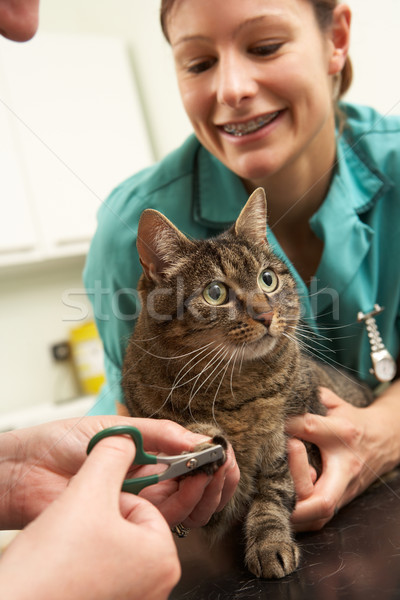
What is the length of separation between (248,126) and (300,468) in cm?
60

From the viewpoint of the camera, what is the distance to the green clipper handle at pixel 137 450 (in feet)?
1.79

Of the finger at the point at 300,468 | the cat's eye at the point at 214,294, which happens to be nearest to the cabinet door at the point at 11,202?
the cat's eye at the point at 214,294

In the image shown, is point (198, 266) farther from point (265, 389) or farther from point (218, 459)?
point (218, 459)

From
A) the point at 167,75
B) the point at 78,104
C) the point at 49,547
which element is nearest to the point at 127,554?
the point at 49,547

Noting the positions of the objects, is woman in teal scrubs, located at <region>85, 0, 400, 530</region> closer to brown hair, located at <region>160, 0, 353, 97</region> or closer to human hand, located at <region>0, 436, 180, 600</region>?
brown hair, located at <region>160, 0, 353, 97</region>

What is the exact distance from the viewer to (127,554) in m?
0.46

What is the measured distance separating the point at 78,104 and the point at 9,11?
1161 millimetres

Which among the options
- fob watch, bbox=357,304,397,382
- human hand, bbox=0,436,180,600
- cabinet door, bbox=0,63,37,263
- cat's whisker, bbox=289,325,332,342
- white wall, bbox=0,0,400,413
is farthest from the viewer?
cabinet door, bbox=0,63,37,263

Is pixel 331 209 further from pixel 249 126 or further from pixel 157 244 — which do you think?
pixel 157 244

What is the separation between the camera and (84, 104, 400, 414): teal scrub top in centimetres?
95

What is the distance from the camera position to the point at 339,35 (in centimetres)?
105

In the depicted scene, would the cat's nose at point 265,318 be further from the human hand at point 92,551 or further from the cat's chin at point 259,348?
the human hand at point 92,551

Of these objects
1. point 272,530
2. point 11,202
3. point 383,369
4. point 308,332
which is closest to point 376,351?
point 383,369

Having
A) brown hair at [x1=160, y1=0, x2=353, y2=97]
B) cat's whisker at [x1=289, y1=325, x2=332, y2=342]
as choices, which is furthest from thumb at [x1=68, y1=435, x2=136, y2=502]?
brown hair at [x1=160, y1=0, x2=353, y2=97]
